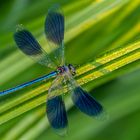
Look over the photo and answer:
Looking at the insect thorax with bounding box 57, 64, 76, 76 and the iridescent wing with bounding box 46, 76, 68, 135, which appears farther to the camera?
the insect thorax with bounding box 57, 64, 76, 76

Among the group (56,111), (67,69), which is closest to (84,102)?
(56,111)

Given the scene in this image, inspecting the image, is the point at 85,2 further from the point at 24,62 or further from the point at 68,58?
the point at 24,62

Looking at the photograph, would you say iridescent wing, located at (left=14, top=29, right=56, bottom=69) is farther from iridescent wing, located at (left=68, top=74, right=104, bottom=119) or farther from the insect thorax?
iridescent wing, located at (left=68, top=74, right=104, bottom=119)

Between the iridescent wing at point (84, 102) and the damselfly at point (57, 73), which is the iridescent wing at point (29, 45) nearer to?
the damselfly at point (57, 73)

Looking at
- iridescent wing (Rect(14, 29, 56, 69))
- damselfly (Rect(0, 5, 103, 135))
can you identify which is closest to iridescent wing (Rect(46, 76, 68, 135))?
damselfly (Rect(0, 5, 103, 135))

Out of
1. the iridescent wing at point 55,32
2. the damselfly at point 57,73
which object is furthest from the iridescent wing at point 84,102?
the iridescent wing at point 55,32

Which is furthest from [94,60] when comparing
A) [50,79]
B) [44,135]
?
[44,135]

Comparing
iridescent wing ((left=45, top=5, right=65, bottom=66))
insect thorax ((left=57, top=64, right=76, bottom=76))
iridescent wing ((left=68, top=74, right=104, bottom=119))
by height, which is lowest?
iridescent wing ((left=68, top=74, right=104, bottom=119))
